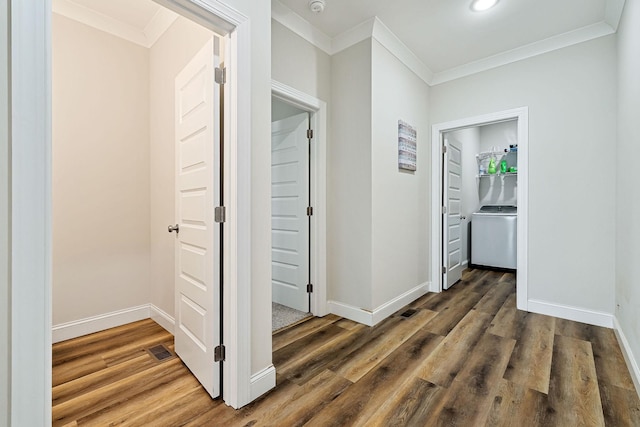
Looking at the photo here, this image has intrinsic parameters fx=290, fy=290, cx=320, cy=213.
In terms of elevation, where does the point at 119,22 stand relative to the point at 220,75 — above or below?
above

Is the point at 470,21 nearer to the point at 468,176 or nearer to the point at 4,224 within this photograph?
the point at 468,176

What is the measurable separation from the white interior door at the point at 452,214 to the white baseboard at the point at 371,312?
2.64ft

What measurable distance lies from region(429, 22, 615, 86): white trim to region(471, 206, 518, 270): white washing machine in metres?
2.26

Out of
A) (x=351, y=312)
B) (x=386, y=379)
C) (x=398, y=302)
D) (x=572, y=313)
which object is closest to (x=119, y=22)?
(x=351, y=312)

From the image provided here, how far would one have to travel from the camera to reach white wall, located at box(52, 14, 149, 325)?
233cm

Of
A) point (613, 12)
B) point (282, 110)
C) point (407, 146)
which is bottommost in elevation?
Answer: point (407, 146)

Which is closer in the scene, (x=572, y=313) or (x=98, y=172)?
(x=98, y=172)

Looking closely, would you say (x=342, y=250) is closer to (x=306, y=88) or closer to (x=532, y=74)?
(x=306, y=88)

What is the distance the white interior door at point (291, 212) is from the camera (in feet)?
9.46

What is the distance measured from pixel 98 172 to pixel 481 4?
3437 mm

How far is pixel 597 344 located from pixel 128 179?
162 inches

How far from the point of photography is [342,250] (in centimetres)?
283

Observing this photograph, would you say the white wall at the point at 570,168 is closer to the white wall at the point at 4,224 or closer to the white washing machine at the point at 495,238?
the white washing machine at the point at 495,238

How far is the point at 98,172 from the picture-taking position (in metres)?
2.50
